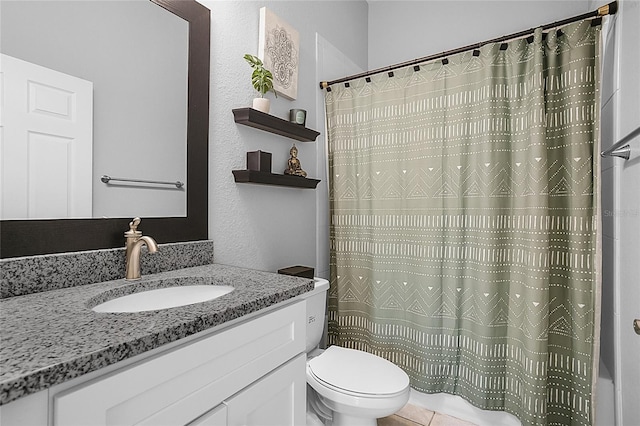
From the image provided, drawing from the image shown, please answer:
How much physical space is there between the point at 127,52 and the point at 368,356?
1.64 meters

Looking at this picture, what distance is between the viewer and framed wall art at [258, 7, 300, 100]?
1.60 metres

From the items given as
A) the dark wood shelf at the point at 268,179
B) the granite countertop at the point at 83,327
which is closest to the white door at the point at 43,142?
the granite countertop at the point at 83,327

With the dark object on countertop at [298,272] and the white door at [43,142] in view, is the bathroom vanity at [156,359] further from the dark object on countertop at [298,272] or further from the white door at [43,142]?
the dark object on countertop at [298,272]

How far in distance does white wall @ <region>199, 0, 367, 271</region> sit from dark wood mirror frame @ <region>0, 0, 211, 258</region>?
46 mm

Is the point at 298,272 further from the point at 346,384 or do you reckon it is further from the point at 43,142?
the point at 43,142

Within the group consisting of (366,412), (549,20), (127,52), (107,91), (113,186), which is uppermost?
(549,20)

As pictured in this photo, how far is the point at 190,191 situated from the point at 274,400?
829 mm

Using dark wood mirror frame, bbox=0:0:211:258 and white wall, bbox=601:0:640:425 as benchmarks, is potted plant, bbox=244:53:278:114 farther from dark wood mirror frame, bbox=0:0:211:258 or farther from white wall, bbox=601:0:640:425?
→ white wall, bbox=601:0:640:425

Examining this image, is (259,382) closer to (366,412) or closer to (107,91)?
(366,412)

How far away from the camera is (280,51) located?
1.70 m

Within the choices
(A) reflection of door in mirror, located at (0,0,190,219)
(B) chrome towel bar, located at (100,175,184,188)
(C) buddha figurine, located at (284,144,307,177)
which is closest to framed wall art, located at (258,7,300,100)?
(C) buddha figurine, located at (284,144,307,177)

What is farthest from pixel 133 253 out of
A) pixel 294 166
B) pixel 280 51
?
pixel 280 51

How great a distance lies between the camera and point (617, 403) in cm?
132

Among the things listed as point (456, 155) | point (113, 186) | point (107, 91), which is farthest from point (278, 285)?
point (456, 155)
